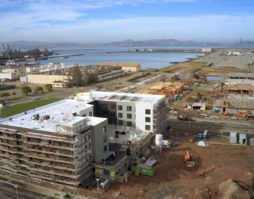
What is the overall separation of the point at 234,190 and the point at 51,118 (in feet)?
41.9

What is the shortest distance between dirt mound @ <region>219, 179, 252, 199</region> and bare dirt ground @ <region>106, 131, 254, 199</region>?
45 cm

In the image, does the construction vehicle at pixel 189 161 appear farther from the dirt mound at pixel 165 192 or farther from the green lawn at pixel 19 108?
the green lawn at pixel 19 108

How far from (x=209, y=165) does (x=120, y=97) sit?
10927mm

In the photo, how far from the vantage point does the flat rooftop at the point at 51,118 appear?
15680 mm

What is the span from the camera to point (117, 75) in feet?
219

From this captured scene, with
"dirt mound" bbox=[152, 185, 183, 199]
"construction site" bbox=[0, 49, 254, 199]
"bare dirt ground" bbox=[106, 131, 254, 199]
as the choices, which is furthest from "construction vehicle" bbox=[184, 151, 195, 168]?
"dirt mound" bbox=[152, 185, 183, 199]

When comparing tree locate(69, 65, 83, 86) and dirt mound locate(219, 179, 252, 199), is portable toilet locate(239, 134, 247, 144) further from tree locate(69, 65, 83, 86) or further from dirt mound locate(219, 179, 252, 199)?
tree locate(69, 65, 83, 86)

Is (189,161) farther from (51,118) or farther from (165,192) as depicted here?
(51,118)

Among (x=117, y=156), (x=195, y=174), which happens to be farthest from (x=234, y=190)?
(x=117, y=156)

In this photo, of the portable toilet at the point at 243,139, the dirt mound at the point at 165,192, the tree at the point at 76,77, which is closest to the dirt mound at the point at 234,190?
the dirt mound at the point at 165,192

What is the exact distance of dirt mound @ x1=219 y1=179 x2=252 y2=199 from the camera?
12.8 m

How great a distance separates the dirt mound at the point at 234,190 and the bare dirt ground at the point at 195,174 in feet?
1.48

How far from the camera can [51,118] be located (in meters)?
17.8

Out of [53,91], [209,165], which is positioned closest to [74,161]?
[209,165]
